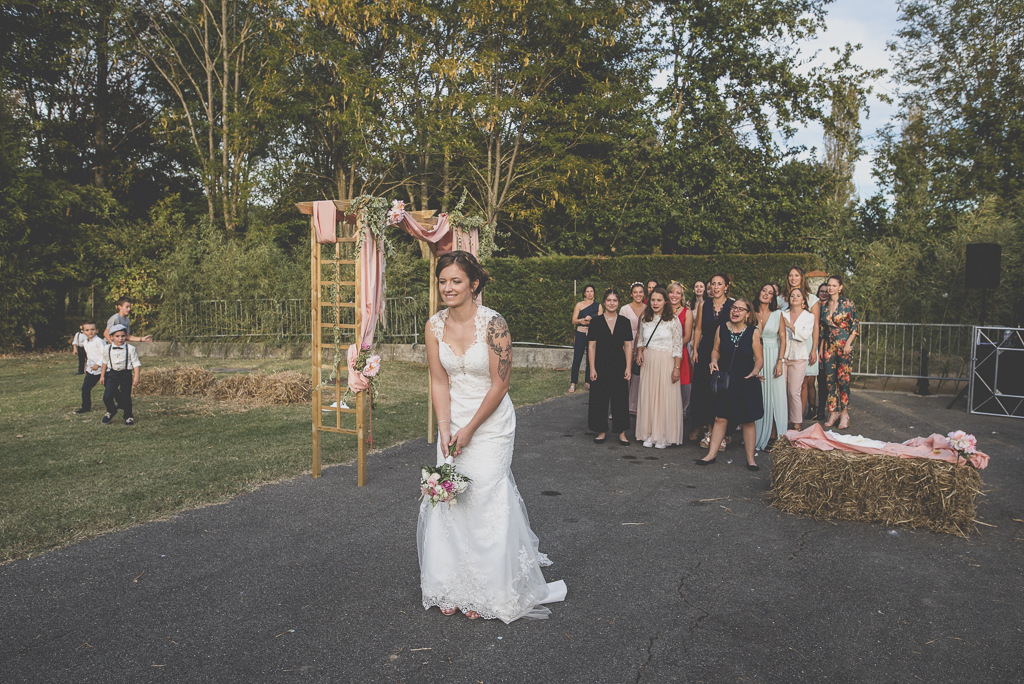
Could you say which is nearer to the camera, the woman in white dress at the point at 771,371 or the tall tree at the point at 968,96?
the woman in white dress at the point at 771,371

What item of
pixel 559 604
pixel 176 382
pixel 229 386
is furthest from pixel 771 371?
pixel 176 382

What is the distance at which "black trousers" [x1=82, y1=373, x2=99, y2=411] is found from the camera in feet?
31.7

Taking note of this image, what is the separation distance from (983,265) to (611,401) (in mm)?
8088

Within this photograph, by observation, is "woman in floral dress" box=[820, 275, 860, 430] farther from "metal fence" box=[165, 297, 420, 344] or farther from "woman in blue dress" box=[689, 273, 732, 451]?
"metal fence" box=[165, 297, 420, 344]

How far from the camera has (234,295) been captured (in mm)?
20031

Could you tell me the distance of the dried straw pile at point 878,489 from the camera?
5.08m

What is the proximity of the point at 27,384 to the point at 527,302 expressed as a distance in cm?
1162

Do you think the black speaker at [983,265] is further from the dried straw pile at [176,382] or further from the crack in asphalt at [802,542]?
the dried straw pile at [176,382]

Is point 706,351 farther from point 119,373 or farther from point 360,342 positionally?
point 119,373

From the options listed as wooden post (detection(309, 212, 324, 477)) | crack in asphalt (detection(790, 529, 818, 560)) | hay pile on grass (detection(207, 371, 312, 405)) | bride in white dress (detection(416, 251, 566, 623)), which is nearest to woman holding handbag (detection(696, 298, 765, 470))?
crack in asphalt (detection(790, 529, 818, 560))

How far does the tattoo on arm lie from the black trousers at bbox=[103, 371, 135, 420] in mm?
7528

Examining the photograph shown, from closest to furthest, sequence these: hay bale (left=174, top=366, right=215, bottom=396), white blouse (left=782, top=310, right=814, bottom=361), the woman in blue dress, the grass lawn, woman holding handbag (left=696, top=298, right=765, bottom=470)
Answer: the grass lawn < woman holding handbag (left=696, top=298, right=765, bottom=470) < the woman in blue dress < white blouse (left=782, top=310, right=814, bottom=361) < hay bale (left=174, top=366, right=215, bottom=396)

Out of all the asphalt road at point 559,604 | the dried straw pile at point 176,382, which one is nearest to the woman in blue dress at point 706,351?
the asphalt road at point 559,604

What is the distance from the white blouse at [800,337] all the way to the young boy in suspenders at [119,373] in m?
9.04
